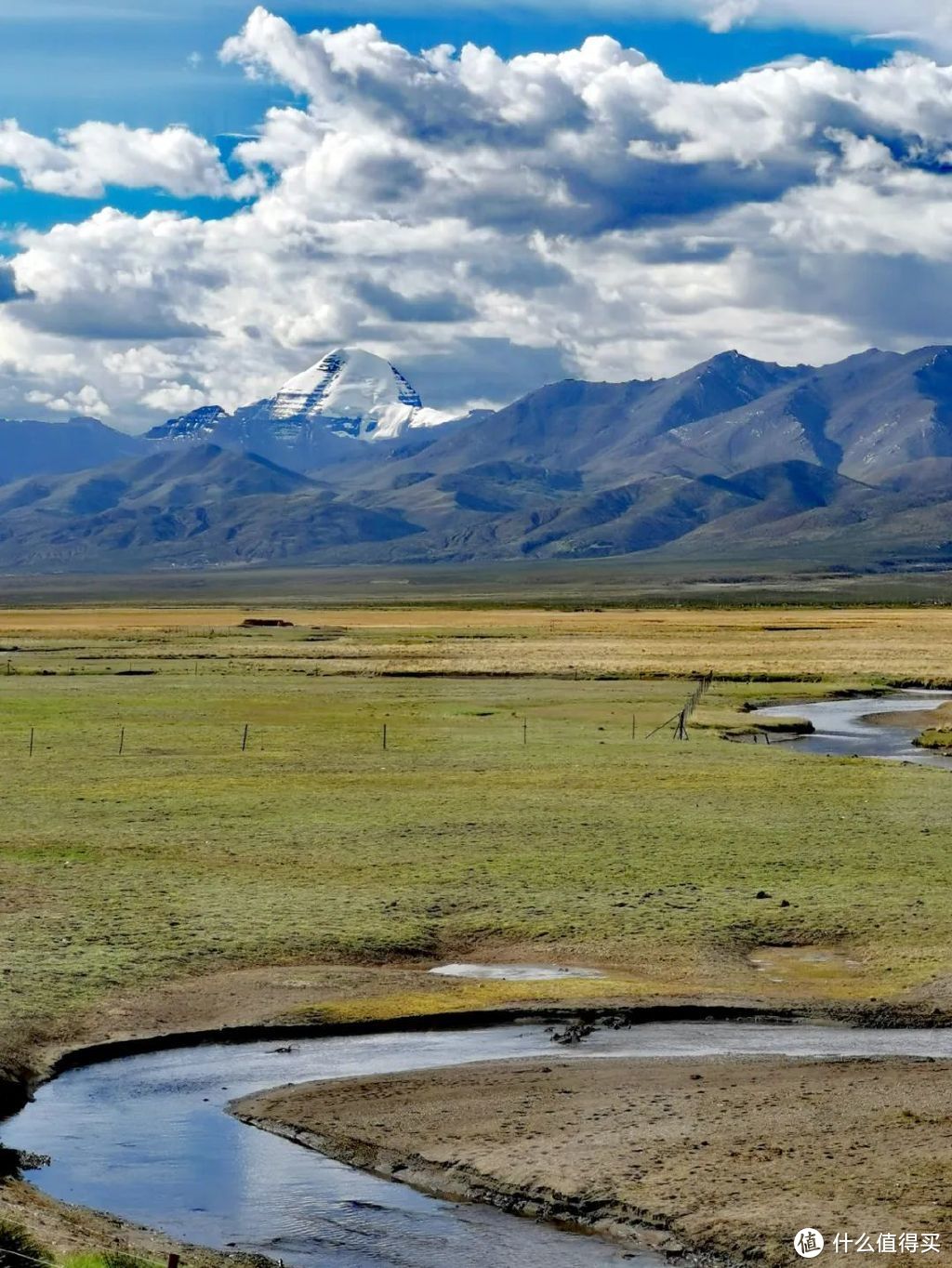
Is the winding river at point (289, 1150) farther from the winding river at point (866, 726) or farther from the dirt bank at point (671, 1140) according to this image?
the winding river at point (866, 726)

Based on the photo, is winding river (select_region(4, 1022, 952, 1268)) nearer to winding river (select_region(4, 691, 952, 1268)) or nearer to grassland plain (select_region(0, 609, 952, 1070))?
winding river (select_region(4, 691, 952, 1268))

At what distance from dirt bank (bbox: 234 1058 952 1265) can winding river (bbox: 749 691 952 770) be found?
115ft

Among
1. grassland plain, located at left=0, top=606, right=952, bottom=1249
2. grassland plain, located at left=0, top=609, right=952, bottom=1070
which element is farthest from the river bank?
grassland plain, located at left=0, top=609, right=952, bottom=1070

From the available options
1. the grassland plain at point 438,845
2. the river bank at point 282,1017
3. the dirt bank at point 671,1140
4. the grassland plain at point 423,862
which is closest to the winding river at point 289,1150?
the river bank at point 282,1017

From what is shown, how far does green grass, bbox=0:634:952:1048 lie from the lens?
86.6ft

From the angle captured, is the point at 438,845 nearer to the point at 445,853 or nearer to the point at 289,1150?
the point at 445,853

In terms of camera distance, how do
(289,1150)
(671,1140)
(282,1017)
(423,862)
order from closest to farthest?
1. (671,1140)
2. (289,1150)
3. (282,1017)
4. (423,862)

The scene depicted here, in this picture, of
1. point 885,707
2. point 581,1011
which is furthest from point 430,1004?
point 885,707

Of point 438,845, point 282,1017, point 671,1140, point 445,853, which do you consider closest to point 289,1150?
point 671,1140

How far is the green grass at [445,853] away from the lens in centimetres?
2639

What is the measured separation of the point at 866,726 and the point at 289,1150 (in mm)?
52467

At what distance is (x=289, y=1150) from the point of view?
17578 millimetres

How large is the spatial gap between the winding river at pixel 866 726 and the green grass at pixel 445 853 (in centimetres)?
450

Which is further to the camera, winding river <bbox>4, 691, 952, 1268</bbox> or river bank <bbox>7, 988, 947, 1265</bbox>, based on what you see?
river bank <bbox>7, 988, 947, 1265</bbox>
